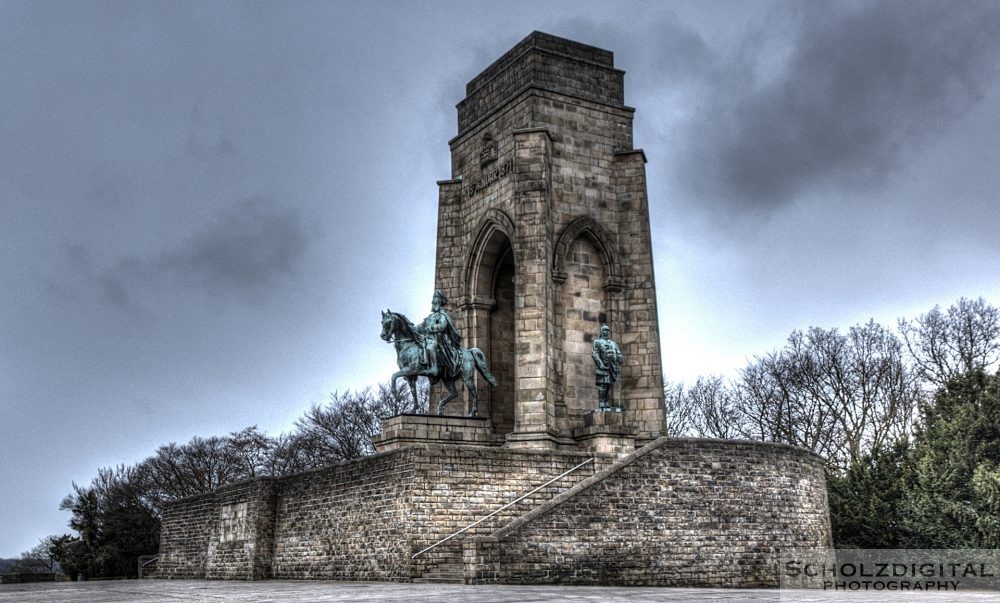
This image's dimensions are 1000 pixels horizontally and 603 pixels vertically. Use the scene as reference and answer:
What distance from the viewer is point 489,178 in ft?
74.6

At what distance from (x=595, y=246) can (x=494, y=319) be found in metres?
3.16

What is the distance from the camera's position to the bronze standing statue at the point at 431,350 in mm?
19219

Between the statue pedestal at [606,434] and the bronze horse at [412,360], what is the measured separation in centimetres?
222

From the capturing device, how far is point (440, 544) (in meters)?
16.0

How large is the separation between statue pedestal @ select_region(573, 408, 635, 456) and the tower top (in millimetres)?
7812

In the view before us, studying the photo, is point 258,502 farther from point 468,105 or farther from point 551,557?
point 468,105

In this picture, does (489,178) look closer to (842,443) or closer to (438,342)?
(438,342)

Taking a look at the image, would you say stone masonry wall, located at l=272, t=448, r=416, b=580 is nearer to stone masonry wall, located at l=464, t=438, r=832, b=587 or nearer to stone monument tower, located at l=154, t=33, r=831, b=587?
stone monument tower, located at l=154, t=33, r=831, b=587

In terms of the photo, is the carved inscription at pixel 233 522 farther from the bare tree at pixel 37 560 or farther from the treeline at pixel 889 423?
the bare tree at pixel 37 560

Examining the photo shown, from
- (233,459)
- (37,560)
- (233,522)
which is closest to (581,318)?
(233,522)

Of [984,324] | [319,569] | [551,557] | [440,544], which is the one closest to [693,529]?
[551,557]

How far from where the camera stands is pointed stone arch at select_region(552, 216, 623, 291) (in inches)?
849

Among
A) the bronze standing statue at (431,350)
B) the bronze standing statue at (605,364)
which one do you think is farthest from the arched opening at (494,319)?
the bronze standing statue at (605,364)

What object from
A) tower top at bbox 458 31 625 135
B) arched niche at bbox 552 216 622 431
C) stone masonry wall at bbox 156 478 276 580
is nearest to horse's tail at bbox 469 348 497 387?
arched niche at bbox 552 216 622 431
